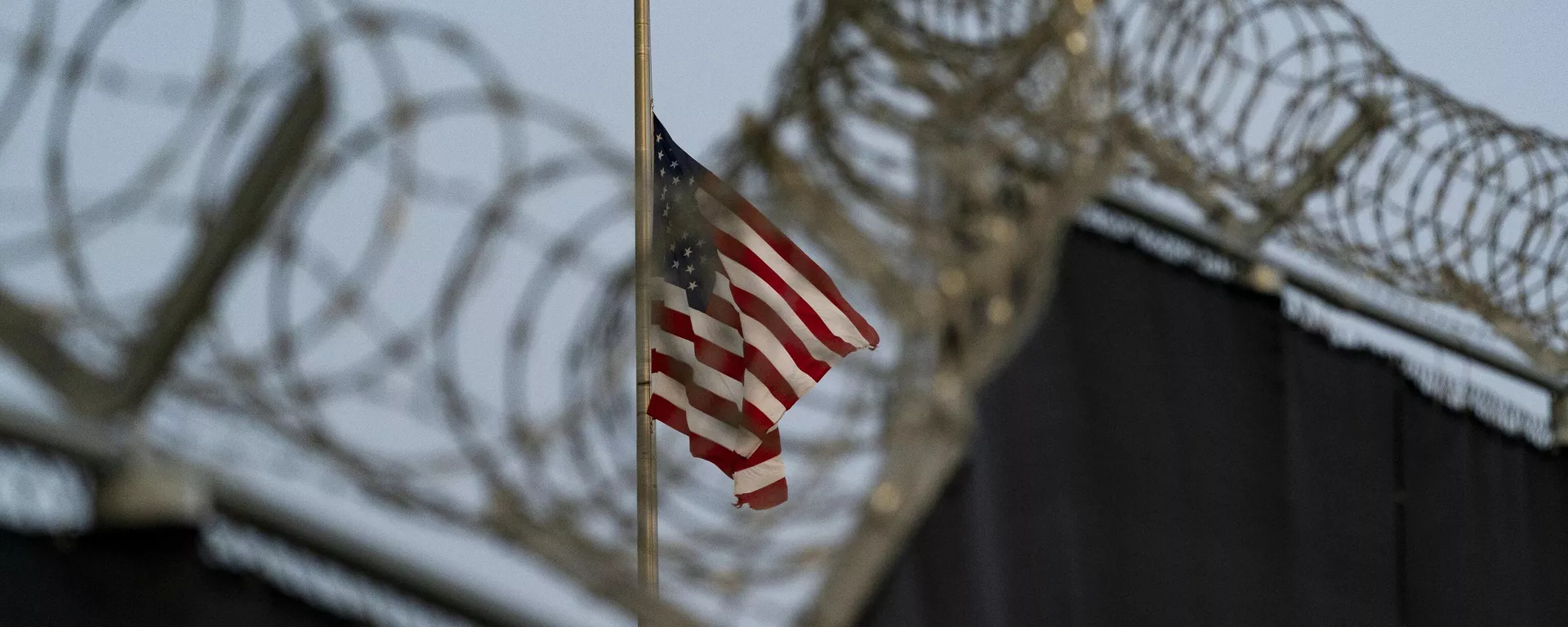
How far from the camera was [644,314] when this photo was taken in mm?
5453

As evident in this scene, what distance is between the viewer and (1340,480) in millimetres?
7160

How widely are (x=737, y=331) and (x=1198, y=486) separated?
1764 mm

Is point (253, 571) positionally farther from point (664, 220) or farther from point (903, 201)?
point (664, 220)

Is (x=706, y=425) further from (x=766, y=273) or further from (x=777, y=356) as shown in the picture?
(x=766, y=273)

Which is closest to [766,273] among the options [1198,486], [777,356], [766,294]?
[766,294]

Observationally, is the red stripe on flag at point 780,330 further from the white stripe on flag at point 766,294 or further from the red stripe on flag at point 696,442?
the red stripe on flag at point 696,442

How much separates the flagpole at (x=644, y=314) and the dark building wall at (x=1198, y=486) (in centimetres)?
86

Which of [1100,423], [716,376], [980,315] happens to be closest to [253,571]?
[980,315]

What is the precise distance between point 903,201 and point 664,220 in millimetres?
1377

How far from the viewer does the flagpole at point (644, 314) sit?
534cm

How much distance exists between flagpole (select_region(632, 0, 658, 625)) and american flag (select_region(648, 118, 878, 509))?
0.35 ft

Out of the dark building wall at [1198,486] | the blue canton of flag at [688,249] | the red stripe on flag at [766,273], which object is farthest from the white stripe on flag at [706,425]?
the dark building wall at [1198,486]

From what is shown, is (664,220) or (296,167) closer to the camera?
(296,167)

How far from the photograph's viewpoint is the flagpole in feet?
17.5
